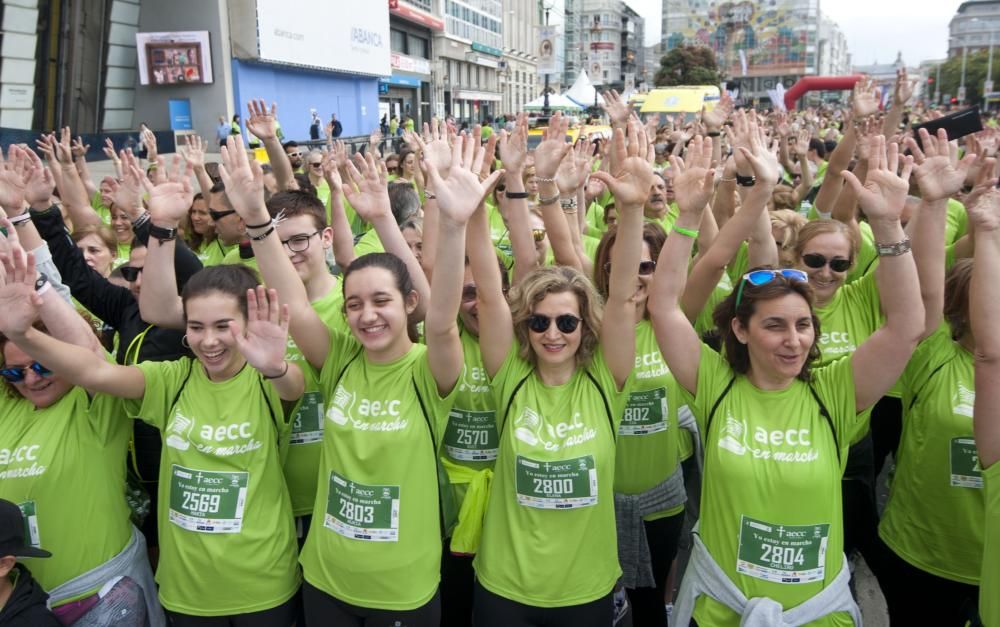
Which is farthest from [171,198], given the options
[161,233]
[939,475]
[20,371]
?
[939,475]

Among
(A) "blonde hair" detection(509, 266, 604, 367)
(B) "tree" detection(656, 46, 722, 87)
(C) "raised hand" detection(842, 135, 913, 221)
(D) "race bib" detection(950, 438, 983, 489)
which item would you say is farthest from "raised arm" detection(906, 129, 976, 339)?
(B) "tree" detection(656, 46, 722, 87)

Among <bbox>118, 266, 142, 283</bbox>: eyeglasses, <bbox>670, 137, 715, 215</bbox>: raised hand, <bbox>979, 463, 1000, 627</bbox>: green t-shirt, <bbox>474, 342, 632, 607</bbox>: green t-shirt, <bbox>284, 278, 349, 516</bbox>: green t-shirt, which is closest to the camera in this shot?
<bbox>979, 463, 1000, 627</bbox>: green t-shirt

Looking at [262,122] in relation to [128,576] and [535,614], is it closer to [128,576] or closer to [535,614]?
[128,576]

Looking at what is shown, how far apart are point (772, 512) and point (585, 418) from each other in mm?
678

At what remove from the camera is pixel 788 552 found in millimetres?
2232

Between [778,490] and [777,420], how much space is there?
24cm

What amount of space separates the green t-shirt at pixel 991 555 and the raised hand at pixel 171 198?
311 centimetres

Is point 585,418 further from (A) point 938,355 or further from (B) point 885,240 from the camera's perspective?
(A) point 938,355

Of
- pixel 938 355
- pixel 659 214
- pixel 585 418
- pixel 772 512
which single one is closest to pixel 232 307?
pixel 585 418

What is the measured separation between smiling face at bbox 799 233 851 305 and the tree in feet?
230

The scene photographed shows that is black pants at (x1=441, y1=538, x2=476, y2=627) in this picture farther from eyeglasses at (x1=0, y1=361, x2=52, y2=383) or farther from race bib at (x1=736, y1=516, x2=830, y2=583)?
eyeglasses at (x1=0, y1=361, x2=52, y2=383)

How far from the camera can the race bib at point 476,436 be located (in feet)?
9.71

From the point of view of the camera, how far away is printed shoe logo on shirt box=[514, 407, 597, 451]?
7.97ft

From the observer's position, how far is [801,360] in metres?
2.38
